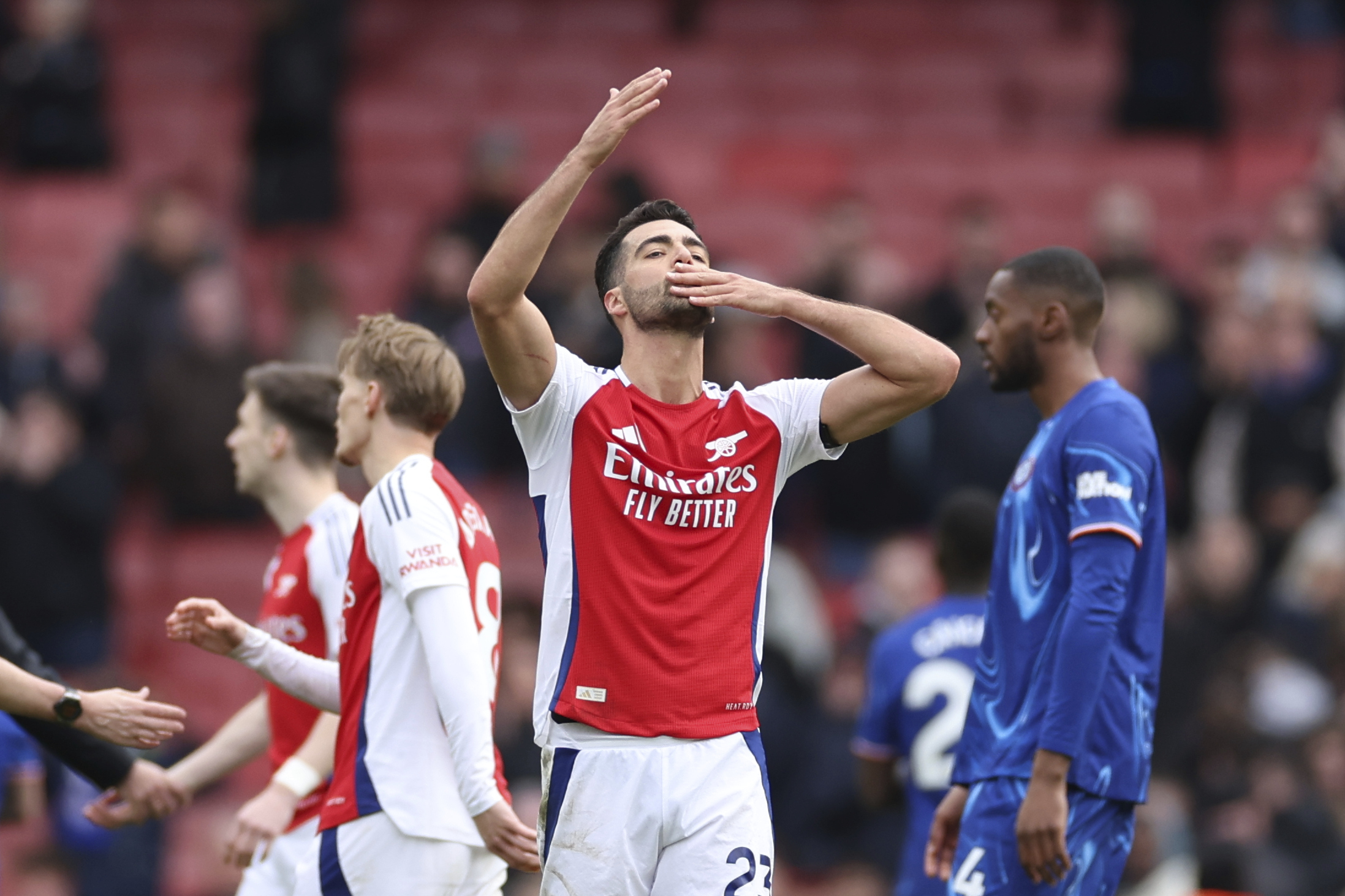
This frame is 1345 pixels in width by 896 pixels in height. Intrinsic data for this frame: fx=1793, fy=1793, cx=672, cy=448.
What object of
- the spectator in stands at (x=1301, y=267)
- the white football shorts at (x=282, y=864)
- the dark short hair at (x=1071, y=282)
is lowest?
the white football shorts at (x=282, y=864)

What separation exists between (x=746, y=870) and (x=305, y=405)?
8.81 ft

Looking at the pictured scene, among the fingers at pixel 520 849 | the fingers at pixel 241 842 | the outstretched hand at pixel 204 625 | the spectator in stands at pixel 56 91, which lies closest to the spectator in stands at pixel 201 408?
the spectator in stands at pixel 56 91

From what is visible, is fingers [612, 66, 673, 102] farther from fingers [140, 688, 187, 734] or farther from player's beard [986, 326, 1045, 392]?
fingers [140, 688, 187, 734]

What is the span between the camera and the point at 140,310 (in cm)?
1288

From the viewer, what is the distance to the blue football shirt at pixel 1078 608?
18.2ft

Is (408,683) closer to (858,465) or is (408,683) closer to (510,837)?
(510,837)

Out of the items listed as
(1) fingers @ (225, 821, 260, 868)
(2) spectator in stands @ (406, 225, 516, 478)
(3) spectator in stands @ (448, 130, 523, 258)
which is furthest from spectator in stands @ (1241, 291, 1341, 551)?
(1) fingers @ (225, 821, 260, 868)

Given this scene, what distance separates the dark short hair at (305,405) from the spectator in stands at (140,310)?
6245 mm

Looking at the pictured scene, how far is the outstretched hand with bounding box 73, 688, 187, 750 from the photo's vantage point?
5.74 meters

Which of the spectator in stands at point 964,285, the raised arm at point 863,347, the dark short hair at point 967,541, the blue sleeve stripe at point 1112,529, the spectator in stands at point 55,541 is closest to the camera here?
the raised arm at point 863,347

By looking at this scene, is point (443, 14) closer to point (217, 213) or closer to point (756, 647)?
point (217, 213)

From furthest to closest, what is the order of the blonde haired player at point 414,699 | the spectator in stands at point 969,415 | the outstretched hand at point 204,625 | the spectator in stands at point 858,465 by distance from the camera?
the spectator in stands at point 858,465, the spectator in stands at point 969,415, the outstretched hand at point 204,625, the blonde haired player at point 414,699

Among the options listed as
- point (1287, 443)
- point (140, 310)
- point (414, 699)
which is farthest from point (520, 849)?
point (140, 310)

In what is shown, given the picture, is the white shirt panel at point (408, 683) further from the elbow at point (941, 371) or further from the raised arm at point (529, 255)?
the elbow at point (941, 371)
